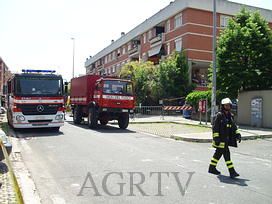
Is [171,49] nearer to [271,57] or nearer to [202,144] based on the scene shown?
[271,57]

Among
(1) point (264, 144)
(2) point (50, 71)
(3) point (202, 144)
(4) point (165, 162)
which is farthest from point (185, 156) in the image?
(2) point (50, 71)

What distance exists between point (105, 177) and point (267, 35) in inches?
737

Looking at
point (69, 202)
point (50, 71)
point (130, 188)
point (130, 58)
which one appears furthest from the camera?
point (130, 58)

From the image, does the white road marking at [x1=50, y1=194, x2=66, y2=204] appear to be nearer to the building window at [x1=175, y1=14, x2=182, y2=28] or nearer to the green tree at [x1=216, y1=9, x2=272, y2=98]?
the green tree at [x1=216, y1=9, x2=272, y2=98]

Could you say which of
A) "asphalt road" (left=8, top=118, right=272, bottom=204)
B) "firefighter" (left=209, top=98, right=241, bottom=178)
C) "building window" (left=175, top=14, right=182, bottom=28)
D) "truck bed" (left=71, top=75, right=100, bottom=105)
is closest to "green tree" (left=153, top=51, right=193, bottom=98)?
"building window" (left=175, top=14, right=182, bottom=28)

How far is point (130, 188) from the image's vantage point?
6488 millimetres

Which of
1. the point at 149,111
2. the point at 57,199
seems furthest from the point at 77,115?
the point at 57,199

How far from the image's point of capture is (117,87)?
60.9 feet

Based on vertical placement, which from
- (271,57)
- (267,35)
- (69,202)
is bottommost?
(69,202)

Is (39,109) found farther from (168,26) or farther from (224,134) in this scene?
(168,26)

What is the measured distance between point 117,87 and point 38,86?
14.3 feet

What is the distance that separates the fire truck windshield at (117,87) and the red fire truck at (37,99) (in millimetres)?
2811

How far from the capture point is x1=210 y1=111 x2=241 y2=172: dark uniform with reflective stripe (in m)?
7.77

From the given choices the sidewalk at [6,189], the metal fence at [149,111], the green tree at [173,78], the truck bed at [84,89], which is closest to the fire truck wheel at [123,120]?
the truck bed at [84,89]
